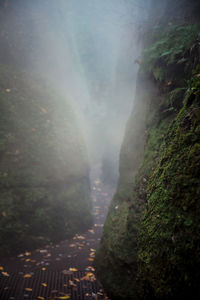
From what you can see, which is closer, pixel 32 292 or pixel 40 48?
pixel 32 292

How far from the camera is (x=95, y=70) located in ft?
49.6

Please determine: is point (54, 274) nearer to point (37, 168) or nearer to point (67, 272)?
point (67, 272)

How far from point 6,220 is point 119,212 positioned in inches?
110

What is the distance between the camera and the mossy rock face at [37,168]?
4785 mm

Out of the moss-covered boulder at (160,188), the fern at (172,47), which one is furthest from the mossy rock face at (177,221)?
the fern at (172,47)

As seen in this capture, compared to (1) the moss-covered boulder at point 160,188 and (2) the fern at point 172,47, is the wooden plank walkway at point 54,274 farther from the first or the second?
(2) the fern at point 172,47

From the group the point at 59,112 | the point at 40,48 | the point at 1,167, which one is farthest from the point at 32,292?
the point at 40,48

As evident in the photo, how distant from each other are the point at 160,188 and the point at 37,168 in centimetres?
430

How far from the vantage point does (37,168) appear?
545 centimetres

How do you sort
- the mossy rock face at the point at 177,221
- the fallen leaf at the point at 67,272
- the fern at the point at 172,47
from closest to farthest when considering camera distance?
1. the mossy rock face at the point at 177,221
2. the fern at the point at 172,47
3. the fallen leaf at the point at 67,272

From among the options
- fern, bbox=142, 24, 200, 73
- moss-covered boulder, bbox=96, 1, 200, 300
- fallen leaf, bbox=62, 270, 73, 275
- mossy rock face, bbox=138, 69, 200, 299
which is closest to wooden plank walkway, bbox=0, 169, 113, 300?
fallen leaf, bbox=62, 270, 73, 275

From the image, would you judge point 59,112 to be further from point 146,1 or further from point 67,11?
point 67,11

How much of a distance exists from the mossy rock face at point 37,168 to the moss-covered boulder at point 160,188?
80.2 inches

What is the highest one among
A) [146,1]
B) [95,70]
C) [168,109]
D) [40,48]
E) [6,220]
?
[95,70]
